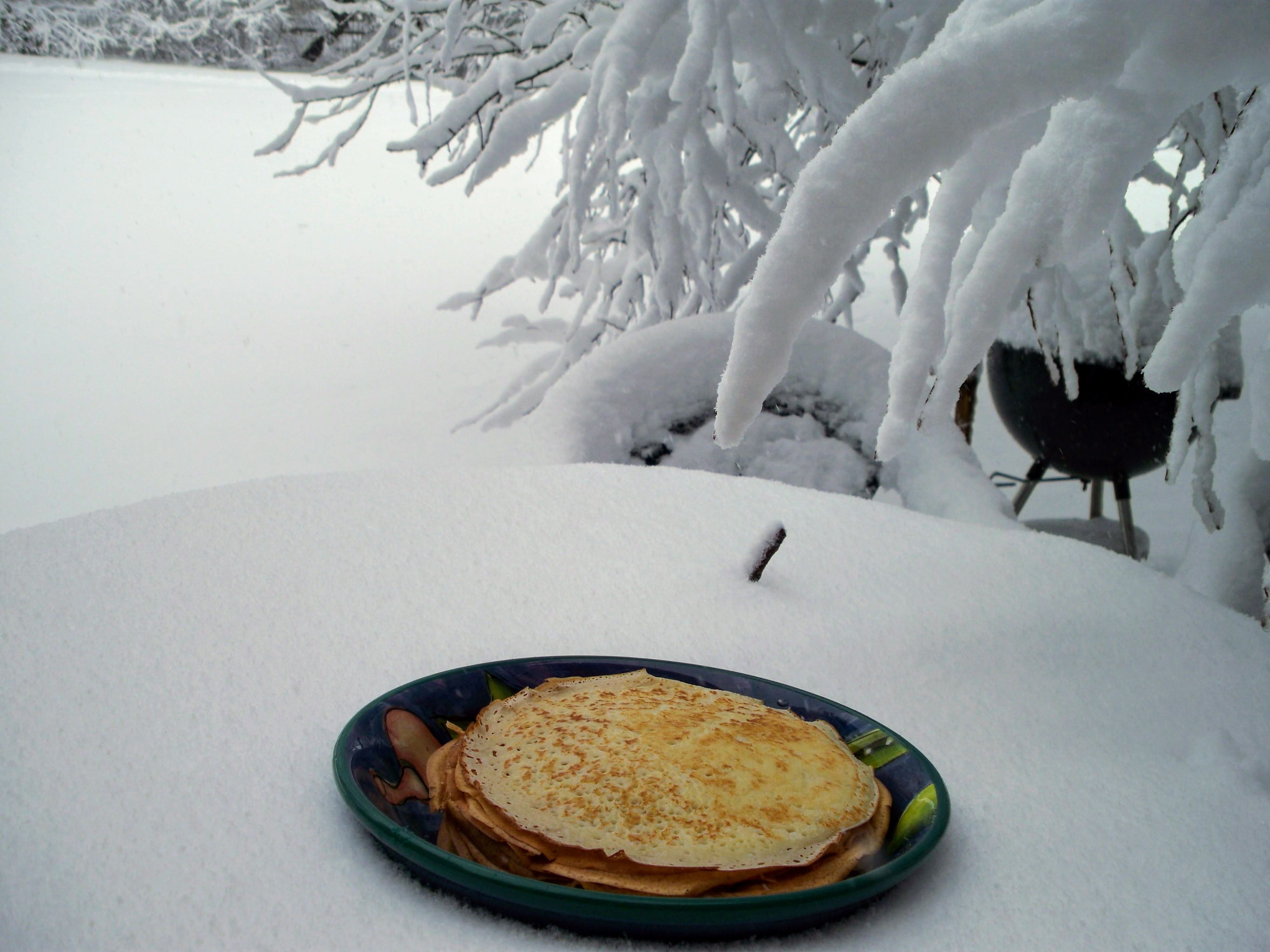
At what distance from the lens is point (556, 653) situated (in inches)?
23.0

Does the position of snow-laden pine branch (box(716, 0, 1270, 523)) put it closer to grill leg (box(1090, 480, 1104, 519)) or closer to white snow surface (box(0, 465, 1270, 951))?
white snow surface (box(0, 465, 1270, 951))

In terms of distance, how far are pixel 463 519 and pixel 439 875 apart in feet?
1.45

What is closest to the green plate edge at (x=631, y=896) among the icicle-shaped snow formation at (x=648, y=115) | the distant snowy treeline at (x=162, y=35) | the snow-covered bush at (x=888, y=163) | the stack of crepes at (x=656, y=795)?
the stack of crepes at (x=656, y=795)

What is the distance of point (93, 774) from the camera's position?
0.43 meters

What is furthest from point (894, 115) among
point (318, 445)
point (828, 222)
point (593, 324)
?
point (318, 445)

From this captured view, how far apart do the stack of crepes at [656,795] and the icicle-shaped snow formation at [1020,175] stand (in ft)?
0.47

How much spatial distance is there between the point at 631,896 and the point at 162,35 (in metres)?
2.76

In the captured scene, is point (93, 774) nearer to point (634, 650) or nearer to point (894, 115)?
point (634, 650)

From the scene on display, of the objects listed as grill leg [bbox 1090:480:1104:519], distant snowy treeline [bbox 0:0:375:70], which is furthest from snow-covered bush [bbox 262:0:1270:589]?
grill leg [bbox 1090:480:1104:519]

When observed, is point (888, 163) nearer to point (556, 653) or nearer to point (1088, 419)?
point (556, 653)

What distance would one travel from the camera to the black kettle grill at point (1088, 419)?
5.36ft

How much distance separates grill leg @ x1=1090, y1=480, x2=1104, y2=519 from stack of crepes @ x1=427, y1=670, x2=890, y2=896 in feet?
6.70

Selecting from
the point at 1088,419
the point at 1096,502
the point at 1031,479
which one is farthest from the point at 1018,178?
the point at 1096,502

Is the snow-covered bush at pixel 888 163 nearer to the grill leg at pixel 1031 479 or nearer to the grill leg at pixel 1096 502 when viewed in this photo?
the grill leg at pixel 1031 479
